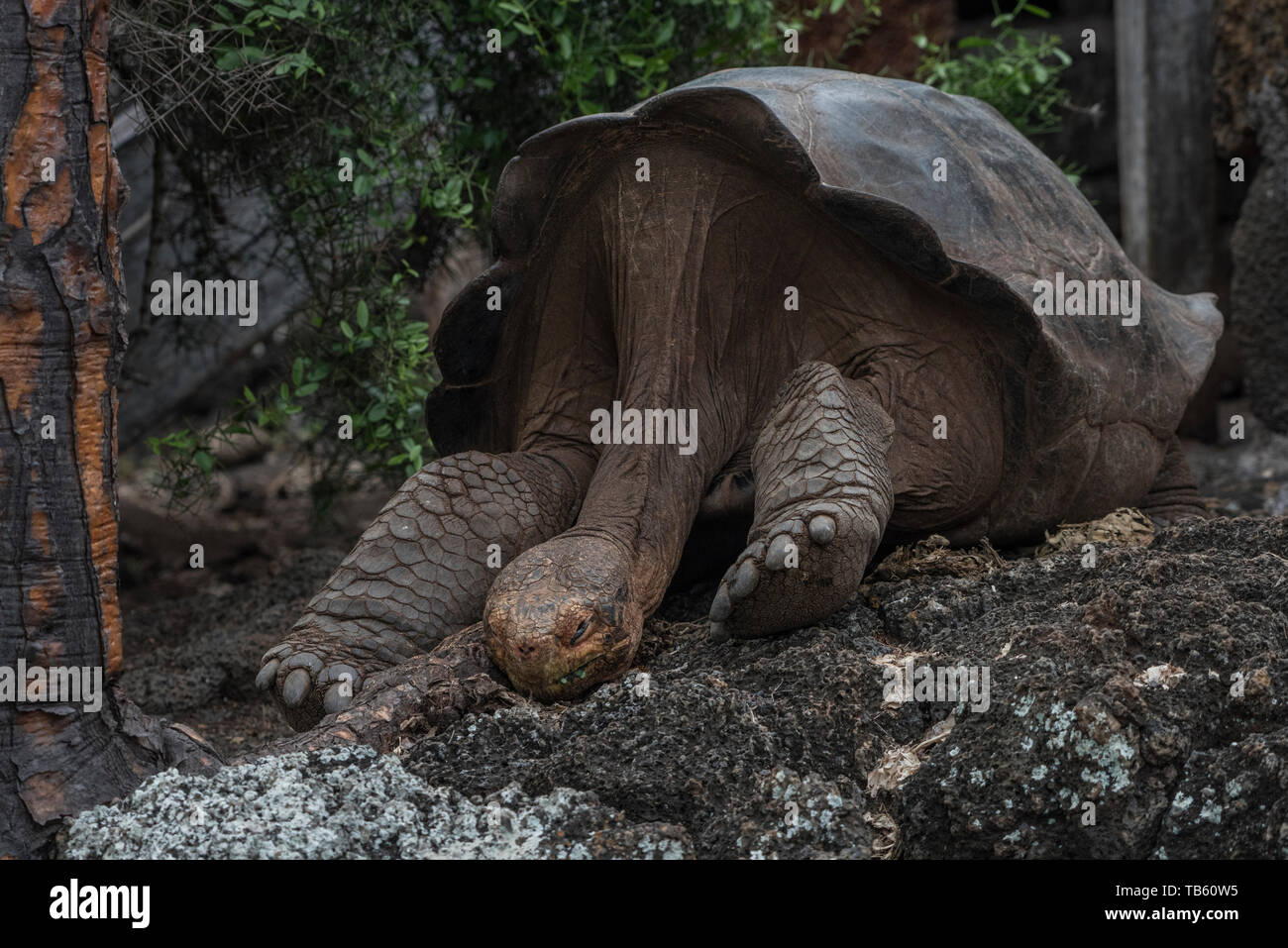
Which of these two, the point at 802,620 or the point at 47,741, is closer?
the point at 47,741

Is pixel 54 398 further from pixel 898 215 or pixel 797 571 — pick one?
pixel 898 215

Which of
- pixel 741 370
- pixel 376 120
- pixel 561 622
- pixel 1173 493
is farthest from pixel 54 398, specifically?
pixel 1173 493

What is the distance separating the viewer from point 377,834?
72.0 inches

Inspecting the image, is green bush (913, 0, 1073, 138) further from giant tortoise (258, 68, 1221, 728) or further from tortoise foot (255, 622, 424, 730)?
tortoise foot (255, 622, 424, 730)

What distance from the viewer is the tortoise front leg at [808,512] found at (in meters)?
2.31

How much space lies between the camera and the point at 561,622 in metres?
2.28

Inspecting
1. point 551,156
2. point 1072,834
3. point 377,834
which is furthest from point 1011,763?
point 551,156

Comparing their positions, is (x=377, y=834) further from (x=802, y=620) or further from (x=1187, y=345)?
(x=1187, y=345)

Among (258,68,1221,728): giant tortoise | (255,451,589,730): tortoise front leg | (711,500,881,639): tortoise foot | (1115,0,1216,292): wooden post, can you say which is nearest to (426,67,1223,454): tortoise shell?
(258,68,1221,728): giant tortoise

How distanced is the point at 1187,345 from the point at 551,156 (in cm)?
170

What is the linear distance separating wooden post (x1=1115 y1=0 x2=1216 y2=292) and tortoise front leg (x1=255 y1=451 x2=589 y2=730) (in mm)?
3694

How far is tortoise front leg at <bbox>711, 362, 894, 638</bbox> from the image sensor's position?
2.31 m

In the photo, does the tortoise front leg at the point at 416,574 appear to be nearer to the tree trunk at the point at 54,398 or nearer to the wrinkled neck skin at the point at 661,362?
the wrinkled neck skin at the point at 661,362

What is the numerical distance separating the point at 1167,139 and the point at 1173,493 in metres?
2.37
